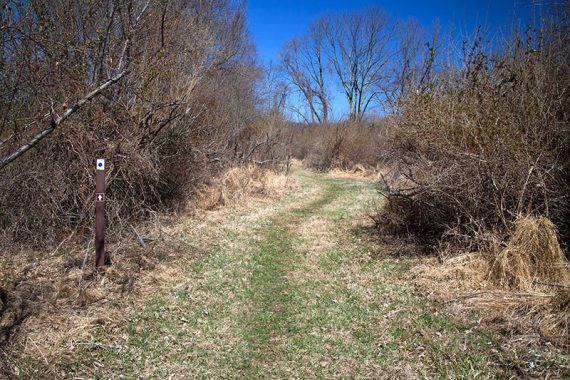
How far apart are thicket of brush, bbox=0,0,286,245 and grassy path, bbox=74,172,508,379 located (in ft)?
8.28

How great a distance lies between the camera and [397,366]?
3.98 metres

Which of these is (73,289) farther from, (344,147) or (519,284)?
(344,147)

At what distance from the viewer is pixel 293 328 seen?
4.77 m

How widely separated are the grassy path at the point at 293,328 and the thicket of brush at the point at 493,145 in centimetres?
137

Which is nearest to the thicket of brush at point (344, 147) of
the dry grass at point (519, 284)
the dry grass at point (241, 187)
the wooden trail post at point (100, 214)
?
the dry grass at point (241, 187)

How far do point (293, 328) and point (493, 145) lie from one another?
13.6 ft

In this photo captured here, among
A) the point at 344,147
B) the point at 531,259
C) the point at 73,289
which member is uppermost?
the point at 344,147

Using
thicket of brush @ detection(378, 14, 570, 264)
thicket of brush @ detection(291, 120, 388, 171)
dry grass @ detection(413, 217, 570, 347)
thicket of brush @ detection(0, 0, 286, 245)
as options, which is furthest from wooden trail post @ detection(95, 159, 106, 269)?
thicket of brush @ detection(291, 120, 388, 171)

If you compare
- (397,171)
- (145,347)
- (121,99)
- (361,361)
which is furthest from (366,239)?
(121,99)

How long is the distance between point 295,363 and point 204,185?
819 cm

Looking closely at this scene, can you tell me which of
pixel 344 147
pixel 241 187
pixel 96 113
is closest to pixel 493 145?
pixel 96 113

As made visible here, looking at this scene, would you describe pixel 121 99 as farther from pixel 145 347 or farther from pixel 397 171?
pixel 397 171

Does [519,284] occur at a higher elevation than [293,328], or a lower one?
higher

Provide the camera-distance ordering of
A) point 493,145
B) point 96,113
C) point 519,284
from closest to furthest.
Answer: point 519,284, point 493,145, point 96,113
